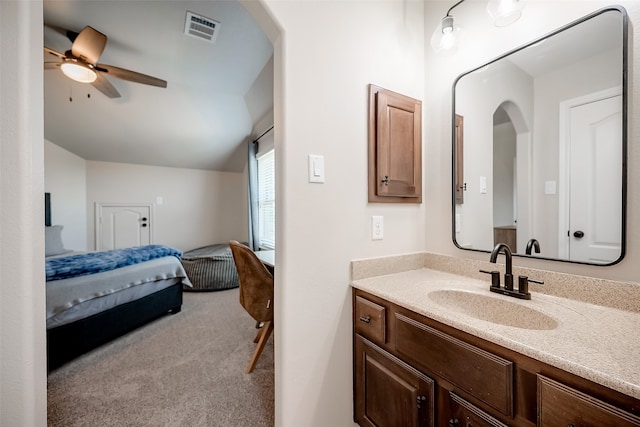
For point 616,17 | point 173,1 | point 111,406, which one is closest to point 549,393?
point 616,17

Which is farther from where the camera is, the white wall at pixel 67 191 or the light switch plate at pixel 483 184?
the white wall at pixel 67 191

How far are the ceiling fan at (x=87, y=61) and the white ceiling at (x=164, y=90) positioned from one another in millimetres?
244

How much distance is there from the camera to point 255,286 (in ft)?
6.03

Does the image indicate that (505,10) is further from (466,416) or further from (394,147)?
(466,416)

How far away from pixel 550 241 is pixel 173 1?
2925 millimetres

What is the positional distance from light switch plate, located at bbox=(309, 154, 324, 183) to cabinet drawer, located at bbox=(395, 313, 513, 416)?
27.1 inches

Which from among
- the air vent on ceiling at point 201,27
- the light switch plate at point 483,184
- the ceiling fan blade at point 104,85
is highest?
the air vent on ceiling at point 201,27

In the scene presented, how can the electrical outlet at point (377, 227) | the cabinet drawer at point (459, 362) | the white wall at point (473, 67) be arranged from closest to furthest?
the cabinet drawer at point (459, 362) < the white wall at point (473, 67) < the electrical outlet at point (377, 227)

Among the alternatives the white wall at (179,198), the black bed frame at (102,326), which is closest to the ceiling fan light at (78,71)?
the black bed frame at (102,326)

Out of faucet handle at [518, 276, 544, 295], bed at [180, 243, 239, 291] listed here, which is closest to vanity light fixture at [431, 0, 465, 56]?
faucet handle at [518, 276, 544, 295]

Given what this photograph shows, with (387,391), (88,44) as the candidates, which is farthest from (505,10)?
(88,44)

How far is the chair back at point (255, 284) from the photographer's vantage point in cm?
181

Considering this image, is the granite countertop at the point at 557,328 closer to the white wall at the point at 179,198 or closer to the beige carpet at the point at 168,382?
the beige carpet at the point at 168,382

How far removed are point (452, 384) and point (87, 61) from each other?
3.48m
